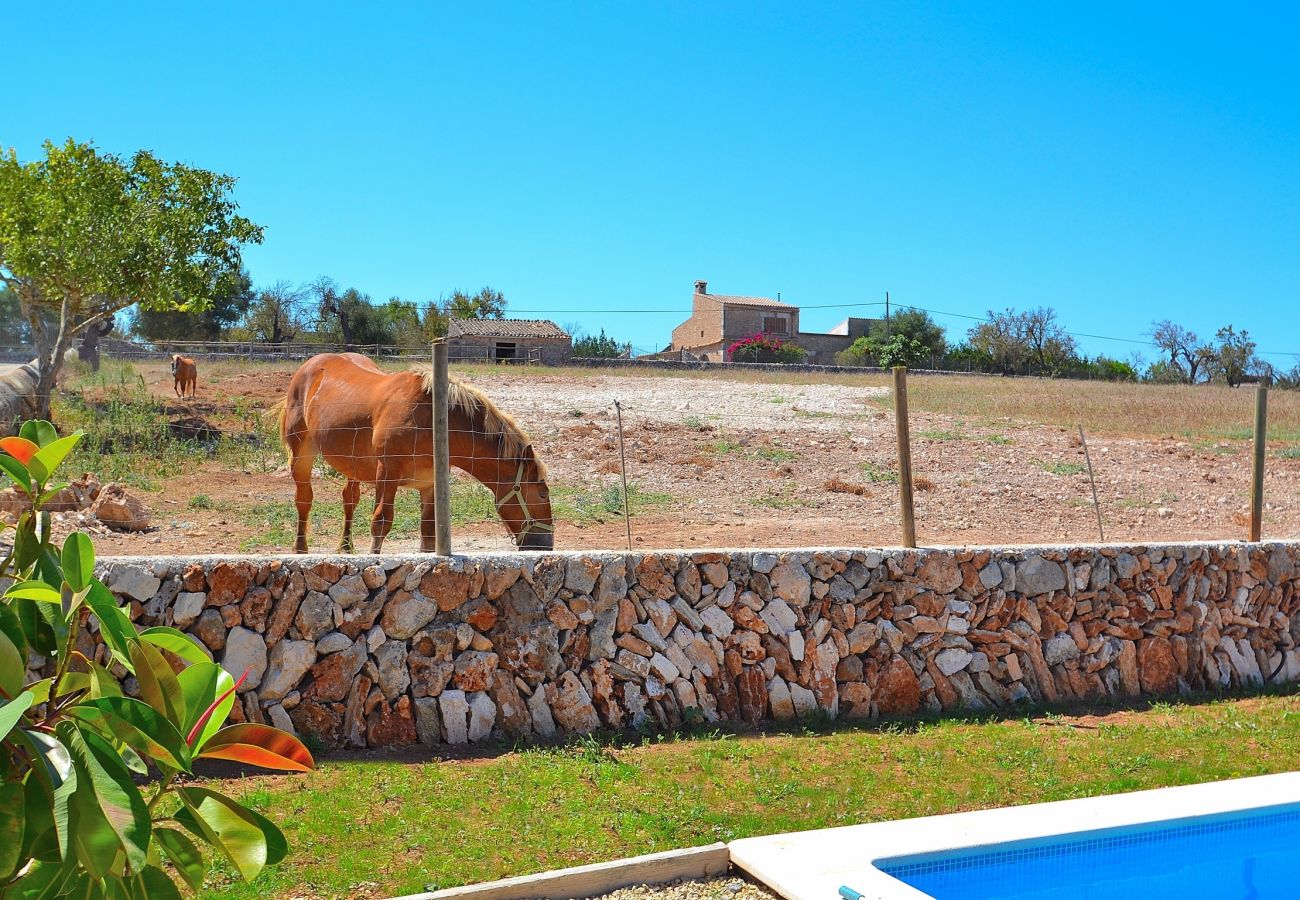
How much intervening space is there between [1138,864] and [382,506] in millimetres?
5235

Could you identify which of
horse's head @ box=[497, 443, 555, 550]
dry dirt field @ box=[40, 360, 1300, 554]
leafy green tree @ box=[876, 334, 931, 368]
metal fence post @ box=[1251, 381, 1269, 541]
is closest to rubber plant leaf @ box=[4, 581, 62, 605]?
horse's head @ box=[497, 443, 555, 550]

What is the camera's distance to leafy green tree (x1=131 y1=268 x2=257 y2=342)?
39219 mm

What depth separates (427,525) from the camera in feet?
23.2

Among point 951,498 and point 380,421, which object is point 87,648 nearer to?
point 380,421

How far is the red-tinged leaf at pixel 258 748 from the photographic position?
62.6 inches

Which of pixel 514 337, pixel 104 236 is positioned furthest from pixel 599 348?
pixel 104 236

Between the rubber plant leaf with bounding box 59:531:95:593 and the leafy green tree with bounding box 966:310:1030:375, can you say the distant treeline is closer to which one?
the leafy green tree with bounding box 966:310:1030:375

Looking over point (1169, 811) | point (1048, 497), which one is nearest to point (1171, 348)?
point (1048, 497)

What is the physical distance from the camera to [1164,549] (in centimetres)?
787

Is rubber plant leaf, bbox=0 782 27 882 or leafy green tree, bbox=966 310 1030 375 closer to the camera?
rubber plant leaf, bbox=0 782 27 882

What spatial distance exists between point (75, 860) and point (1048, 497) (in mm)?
12965

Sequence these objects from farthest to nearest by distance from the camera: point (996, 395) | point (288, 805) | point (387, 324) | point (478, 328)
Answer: point (387, 324), point (478, 328), point (996, 395), point (288, 805)

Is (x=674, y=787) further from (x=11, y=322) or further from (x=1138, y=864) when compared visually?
(x=11, y=322)

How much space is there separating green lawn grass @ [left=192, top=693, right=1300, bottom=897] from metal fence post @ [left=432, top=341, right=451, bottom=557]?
1249 millimetres
